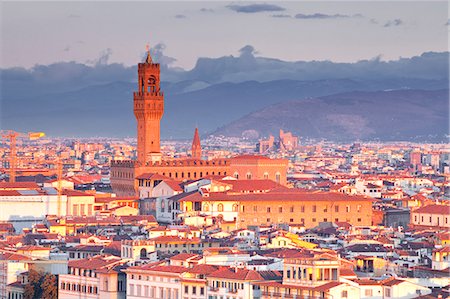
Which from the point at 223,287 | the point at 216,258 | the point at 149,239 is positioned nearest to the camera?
the point at 223,287

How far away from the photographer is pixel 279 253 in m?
55.6

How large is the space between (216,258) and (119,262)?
293cm

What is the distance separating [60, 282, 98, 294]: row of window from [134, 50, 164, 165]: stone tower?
42.2 m

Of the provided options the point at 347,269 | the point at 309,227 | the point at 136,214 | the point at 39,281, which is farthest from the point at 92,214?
the point at 347,269

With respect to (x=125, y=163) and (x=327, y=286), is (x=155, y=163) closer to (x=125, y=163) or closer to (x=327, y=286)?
(x=125, y=163)

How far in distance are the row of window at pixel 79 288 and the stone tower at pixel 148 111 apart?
42.2 m

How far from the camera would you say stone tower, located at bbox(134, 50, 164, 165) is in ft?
327

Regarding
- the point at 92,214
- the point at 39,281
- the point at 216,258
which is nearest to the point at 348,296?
the point at 216,258

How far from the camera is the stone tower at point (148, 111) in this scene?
99625mm

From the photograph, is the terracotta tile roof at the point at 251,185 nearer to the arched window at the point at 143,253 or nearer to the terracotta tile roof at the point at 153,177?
the terracotta tile roof at the point at 153,177

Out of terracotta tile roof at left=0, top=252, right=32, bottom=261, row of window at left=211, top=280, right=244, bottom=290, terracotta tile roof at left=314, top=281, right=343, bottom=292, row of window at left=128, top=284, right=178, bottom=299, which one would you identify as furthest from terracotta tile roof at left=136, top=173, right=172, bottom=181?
terracotta tile roof at left=314, top=281, right=343, bottom=292

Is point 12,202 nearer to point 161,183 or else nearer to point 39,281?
point 161,183

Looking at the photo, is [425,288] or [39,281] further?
[39,281]

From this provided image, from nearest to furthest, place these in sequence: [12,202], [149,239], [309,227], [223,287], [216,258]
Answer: [223,287] → [216,258] → [149,239] → [309,227] → [12,202]
